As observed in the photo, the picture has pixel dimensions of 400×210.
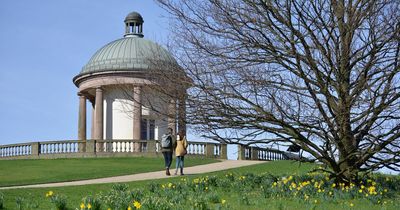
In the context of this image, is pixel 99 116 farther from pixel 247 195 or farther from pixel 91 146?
pixel 247 195

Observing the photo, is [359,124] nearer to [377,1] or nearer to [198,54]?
[377,1]

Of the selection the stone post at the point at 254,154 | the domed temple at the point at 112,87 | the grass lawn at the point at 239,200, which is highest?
the domed temple at the point at 112,87

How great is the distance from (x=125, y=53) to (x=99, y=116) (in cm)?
436

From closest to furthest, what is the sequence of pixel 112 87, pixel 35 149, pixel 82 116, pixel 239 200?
pixel 239 200
pixel 35 149
pixel 112 87
pixel 82 116

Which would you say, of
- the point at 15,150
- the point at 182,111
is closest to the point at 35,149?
the point at 15,150

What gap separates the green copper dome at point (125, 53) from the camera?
4353cm

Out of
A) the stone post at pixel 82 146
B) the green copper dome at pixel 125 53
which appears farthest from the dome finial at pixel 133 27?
the stone post at pixel 82 146

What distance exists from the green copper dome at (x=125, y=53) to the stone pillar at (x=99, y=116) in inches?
55.5

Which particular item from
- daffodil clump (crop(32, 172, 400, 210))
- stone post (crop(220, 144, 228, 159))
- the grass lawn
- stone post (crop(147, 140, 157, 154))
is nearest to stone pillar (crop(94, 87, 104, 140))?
stone post (crop(147, 140, 157, 154))

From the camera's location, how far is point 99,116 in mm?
44812

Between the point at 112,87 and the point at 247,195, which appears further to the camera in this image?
the point at 112,87

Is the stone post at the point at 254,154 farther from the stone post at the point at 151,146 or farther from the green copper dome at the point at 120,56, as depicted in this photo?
the green copper dome at the point at 120,56

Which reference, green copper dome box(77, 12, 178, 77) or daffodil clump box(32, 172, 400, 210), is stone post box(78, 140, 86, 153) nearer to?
green copper dome box(77, 12, 178, 77)

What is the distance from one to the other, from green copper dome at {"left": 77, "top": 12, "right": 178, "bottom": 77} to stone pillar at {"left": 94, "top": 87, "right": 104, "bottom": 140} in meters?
1.41
